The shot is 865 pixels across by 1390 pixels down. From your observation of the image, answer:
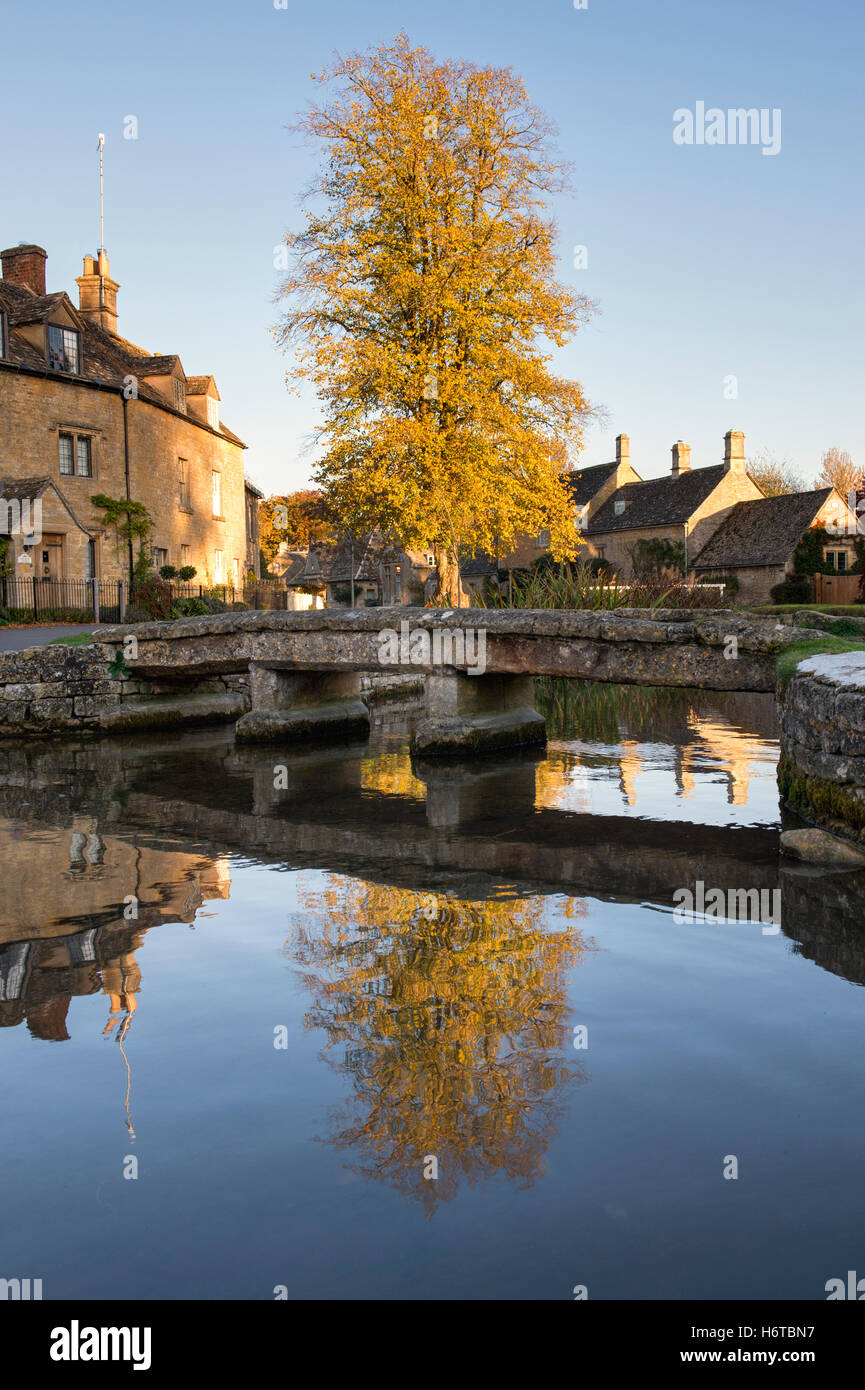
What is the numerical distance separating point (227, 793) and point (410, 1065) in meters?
6.30

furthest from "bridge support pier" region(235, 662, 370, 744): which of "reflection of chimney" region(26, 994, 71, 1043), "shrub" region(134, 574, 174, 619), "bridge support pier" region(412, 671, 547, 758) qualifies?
"shrub" region(134, 574, 174, 619)

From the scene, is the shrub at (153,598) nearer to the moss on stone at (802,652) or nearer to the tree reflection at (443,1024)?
the moss on stone at (802,652)

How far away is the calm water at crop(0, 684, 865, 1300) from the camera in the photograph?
254 cm

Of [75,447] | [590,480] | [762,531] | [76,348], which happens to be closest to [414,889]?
[75,447]

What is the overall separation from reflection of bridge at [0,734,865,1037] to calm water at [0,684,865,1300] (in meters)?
0.04

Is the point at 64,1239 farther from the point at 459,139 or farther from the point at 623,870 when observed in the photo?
the point at 459,139

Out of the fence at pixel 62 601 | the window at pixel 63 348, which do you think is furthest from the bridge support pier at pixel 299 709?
the window at pixel 63 348

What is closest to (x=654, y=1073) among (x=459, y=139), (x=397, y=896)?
(x=397, y=896)

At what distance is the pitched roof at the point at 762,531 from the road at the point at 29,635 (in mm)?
33856

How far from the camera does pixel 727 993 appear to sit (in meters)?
4.20

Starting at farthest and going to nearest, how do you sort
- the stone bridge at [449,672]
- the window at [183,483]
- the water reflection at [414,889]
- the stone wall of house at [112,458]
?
the window at [183,483] < the stone wall of house at [112,458] < the stone bridge at [449,672] < the water reflection at [414,889]

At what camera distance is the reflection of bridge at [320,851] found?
192 inches

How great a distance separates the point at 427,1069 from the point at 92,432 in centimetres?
2961

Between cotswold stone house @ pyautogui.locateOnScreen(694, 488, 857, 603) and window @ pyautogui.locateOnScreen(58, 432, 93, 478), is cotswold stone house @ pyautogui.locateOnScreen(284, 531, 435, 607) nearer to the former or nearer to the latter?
cotswold stone house @ pyautogui.locateOnScreen(694, 488, 857, 603)
